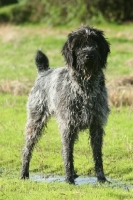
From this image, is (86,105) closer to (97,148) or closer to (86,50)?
(97,148)

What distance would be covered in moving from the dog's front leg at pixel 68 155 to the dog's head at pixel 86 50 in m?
1.32

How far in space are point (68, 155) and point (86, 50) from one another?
209 centimetres

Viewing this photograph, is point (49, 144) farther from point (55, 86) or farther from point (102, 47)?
point (102, 47)

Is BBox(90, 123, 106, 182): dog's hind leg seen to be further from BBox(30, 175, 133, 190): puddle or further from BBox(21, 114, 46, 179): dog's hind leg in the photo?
BBox(21, 114, 46, 179): dog's hind leg

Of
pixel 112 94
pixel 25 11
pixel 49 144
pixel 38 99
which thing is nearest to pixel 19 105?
pixel 112 94

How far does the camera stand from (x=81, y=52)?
1180 cm

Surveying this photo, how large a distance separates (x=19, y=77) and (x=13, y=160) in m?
11.6

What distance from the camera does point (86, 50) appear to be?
1173 cm

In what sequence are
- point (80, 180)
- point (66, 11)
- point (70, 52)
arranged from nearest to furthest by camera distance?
point (70, 52) < point (80, 180) < point (66, 11)

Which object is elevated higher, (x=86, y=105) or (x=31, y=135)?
(x=86, y=105)

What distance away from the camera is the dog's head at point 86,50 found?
38.5ft

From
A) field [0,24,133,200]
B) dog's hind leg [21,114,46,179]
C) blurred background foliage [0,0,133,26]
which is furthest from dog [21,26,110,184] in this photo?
blurred background foliage [0,0,133,26]

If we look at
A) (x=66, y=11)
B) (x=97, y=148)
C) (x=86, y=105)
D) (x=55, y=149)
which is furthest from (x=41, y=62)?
(x=66, y=11)

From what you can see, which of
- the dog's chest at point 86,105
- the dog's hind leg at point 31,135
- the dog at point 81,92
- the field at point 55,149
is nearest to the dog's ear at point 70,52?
the dog at point 81,92
